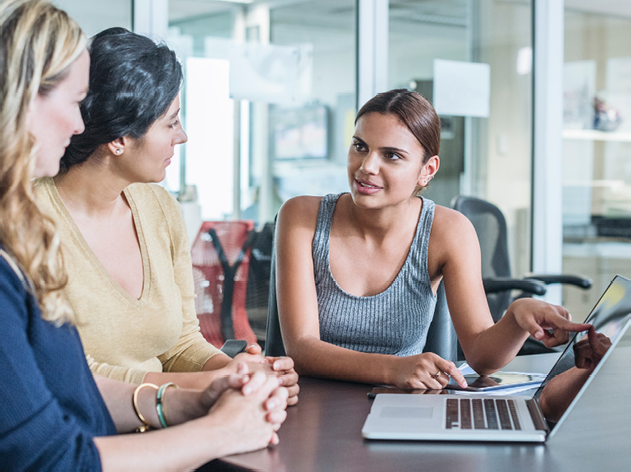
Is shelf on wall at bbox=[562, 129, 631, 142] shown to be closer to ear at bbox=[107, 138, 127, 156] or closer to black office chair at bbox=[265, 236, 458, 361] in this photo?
black office chair at bbox=[265, 236, 458, 361]

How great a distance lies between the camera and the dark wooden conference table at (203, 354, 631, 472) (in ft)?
2.94

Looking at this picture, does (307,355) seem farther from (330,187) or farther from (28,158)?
(330,187)

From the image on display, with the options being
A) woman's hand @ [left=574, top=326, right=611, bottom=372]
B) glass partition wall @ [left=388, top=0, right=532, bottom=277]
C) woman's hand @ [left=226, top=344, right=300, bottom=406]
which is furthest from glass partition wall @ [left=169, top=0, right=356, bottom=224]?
woman's hand @ [left=574, top=326, right=611, bottom=372]

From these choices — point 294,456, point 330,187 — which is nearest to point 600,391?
point 294,456

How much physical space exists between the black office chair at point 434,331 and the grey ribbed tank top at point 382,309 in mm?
44

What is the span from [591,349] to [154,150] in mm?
960

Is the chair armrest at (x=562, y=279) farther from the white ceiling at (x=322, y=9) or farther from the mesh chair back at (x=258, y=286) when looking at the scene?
the white ceiling at (x=322, y=9)

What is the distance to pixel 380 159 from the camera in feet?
5.59

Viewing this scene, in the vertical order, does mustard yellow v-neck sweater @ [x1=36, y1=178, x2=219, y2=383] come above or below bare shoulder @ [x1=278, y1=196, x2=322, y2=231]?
below

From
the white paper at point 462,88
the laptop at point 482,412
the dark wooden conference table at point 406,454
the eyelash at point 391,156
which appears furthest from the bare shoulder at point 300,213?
the white paper at point 462,88

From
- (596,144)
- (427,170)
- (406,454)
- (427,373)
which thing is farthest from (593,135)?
(406,454)

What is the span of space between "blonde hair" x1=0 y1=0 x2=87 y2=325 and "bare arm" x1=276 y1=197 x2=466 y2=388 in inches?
25.5

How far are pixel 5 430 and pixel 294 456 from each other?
370 mm

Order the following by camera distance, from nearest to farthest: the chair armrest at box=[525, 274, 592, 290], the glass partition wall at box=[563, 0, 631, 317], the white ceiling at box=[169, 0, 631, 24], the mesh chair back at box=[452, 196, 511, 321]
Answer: the chair armrest at box=[525, 274, 592, 290], the mesh chair back at box=[452, 196, 511, 321], the white ceiling at box=[169, 0, 631, 24], the glass partition wall at box=[563, 0, 631, 317]
